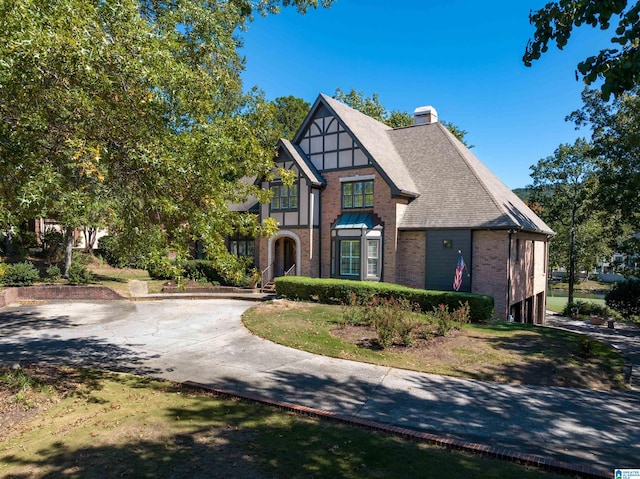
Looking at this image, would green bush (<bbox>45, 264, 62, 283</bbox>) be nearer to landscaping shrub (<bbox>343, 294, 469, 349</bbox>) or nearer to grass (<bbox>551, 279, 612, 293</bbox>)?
landscaping shrub (<bbox>343, 294, 469, 349</bbox>)

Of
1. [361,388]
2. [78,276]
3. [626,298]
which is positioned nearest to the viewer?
[361,388]

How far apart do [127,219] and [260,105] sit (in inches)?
150

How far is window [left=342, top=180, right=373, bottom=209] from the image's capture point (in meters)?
21.4

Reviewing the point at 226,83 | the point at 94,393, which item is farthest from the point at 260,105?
the point at 94,393

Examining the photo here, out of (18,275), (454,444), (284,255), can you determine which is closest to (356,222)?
(284,255)

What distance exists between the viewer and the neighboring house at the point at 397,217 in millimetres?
18531

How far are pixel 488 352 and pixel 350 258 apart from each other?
1124cm

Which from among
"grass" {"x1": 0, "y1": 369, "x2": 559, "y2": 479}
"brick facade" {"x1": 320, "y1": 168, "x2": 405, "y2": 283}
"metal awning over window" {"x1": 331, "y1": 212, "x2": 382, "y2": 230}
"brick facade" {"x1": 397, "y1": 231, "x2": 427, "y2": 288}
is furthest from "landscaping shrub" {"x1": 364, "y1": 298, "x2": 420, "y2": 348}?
"metal awning over window" {"x1": 331, "y1": 212, "x2": 382, "y2": 230}

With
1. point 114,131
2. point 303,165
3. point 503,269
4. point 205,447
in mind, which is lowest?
point 205,447

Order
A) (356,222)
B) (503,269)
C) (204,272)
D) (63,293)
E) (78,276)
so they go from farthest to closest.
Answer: (204,272), (78,276), (356,222), (63,293), (503,269)

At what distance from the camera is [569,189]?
3622 centimetres

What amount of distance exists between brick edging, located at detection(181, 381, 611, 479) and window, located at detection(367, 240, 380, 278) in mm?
14101

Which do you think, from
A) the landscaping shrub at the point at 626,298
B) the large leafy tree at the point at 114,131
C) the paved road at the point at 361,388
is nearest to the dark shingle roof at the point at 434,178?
the landscaping shrub at the point at 626,298

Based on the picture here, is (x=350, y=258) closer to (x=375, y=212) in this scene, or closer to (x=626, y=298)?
(x=375, y=212)
